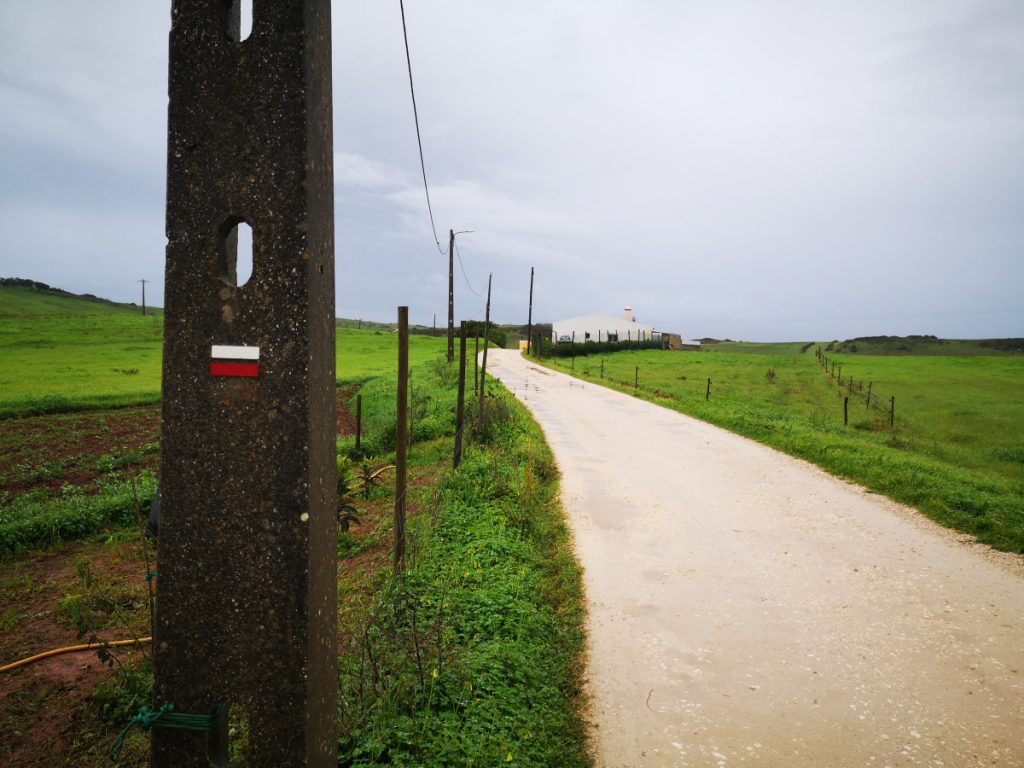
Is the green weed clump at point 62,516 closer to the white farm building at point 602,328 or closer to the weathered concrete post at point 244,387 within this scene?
the weathered concrete post at point 244,387

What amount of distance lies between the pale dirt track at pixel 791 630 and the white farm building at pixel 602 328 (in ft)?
205

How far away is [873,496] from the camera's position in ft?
30.6

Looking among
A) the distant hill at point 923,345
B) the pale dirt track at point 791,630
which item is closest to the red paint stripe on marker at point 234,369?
the pale dirt track at point 791,630

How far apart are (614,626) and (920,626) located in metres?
2.72

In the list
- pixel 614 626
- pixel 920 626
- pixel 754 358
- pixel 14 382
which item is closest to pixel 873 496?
pixel 920 626

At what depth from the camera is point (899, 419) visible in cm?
2220

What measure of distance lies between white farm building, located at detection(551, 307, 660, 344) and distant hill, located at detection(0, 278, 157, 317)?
66363 millimetres

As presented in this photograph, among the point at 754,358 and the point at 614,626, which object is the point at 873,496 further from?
the point at 754,358

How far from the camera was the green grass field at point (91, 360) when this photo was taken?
23.6 metres

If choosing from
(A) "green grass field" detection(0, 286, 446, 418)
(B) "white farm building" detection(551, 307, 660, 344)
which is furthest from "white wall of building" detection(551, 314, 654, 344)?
(A) "green grass field" detection(0, 286, 446, 418)

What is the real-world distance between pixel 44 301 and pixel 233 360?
371ft

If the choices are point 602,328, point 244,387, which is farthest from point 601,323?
point 244,387

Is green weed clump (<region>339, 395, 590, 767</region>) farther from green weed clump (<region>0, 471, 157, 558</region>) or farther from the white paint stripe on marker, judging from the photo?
green weed clump (<region>0, 471, 157, 558</region>)

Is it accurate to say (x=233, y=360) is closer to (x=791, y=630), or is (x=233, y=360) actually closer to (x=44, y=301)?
(x=791, y=630)
